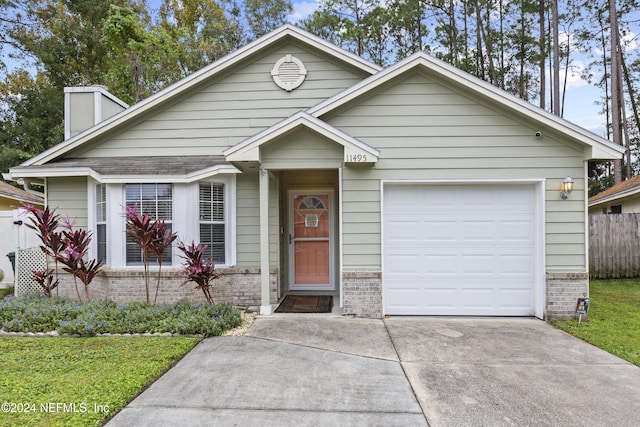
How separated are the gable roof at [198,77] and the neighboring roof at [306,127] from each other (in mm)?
2403

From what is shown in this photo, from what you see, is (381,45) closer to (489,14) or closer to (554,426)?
(489,14)

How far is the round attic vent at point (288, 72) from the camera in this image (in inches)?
296

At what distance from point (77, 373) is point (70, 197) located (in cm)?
452

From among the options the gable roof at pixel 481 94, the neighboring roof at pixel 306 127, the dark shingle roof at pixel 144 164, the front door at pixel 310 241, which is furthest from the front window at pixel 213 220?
the gable roof at pixel 481 94

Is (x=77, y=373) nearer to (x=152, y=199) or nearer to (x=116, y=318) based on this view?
(x=116, y=318)

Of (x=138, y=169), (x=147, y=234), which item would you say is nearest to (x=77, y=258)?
(x=147, y=234)

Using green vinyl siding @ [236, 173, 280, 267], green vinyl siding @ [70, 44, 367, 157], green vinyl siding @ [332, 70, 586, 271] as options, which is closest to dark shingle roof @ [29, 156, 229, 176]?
green vinyl siding @ [70, 44, 367, 157]

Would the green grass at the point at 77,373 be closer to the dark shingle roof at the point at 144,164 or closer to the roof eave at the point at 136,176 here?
the roof eave at the point at 136,176

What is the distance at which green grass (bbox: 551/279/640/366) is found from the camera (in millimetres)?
4707

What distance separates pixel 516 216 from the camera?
20.0ft

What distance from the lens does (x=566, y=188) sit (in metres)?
5.78

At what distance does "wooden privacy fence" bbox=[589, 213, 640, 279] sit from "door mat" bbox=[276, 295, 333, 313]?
→ 26.2ft

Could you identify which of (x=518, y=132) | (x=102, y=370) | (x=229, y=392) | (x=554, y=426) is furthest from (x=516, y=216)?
(x=102, y=370)

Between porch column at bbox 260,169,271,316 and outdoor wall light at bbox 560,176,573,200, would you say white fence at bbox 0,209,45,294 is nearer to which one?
porch column at bbox 260,169,271,316
